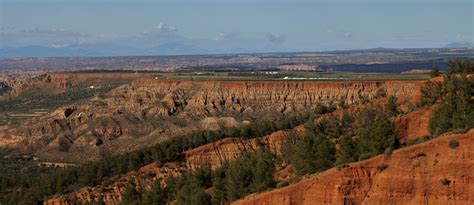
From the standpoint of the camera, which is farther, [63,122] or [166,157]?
[63,122]

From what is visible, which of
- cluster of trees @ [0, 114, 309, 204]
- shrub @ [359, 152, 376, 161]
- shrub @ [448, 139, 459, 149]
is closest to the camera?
shrub @ [448, 139, 459, 149]

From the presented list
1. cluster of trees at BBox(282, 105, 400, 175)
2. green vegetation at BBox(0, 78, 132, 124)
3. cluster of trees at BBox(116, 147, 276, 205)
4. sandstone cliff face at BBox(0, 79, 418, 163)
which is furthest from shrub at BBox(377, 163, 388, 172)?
green vegetation at BBox(0, 78, 132, 124)

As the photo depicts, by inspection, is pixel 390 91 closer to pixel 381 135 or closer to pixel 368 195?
pixel 381 135

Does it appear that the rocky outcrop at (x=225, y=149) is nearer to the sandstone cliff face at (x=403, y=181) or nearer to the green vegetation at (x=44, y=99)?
the sandstone cliff face at (x=403, y=181)

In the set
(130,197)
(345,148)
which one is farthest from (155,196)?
(345,148)

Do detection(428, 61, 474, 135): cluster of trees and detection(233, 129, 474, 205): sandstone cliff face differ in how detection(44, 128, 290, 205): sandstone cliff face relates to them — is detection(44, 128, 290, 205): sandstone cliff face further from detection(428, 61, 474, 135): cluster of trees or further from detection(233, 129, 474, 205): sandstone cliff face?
detection(233, 129, 474, 205): sandstone cliff face

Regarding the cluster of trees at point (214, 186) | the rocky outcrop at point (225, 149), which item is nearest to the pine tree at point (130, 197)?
the cluster of trees at point (214, 186)

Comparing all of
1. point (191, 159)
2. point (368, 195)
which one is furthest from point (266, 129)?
point (368, 195)
